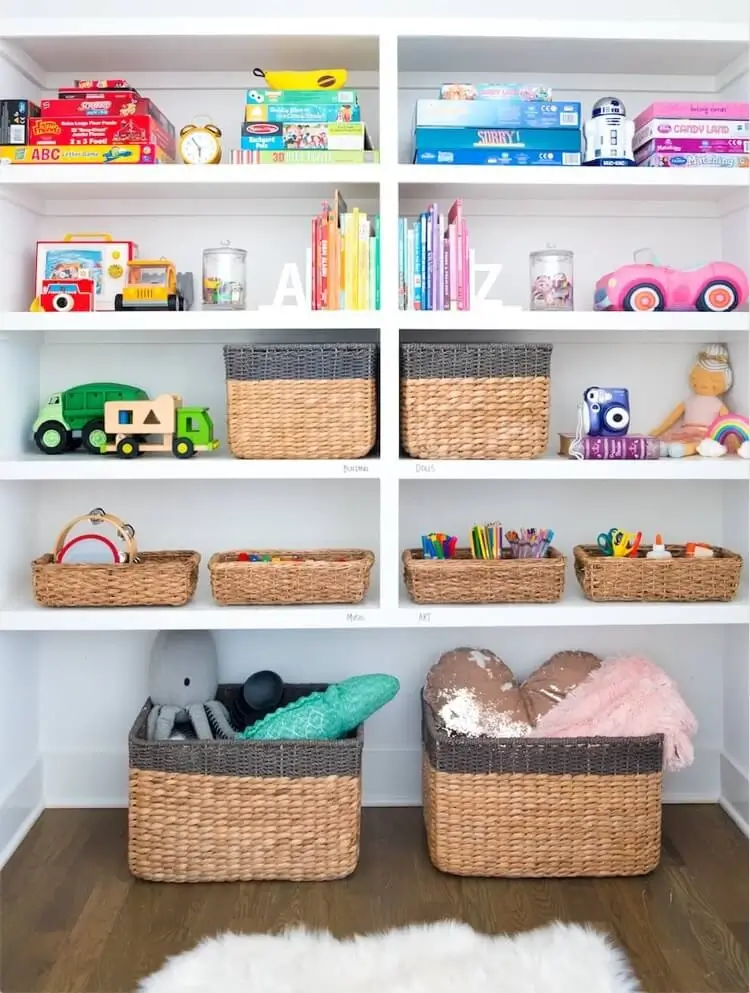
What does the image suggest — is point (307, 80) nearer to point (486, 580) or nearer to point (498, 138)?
point (498, 138)

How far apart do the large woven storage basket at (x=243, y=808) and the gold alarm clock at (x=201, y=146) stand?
1.29 metres

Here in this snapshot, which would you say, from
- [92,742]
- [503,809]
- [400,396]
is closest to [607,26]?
[400,396]

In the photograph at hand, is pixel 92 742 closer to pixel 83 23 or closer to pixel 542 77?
pixel 83 23

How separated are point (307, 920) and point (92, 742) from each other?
850 mm

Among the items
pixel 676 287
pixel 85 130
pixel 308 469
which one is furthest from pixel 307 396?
pixel 676 287

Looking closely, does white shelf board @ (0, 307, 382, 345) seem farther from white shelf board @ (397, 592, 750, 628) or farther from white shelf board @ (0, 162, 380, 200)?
white shelf board @ (397, 592, 750, 628)

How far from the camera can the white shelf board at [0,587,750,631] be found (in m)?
2.19

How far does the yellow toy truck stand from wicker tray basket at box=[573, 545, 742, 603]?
44.6 inches

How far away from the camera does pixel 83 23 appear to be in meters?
2.15

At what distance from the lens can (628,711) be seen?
2.21 m

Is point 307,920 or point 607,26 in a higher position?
point 607,26

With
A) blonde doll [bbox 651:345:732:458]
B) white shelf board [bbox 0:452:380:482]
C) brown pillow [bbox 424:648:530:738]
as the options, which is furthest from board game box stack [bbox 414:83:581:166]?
brown pillow [bbox 424:648:530:738]

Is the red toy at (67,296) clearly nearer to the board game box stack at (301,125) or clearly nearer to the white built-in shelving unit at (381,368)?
the white built-in shelving unit at (381,368)

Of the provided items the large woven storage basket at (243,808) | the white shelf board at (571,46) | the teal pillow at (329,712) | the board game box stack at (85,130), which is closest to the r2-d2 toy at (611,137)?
the white shelf board at (571,46)
